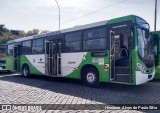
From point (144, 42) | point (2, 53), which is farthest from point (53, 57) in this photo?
point (2, 53)

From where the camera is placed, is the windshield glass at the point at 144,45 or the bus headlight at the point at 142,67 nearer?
the bus headlight at the point at 142,67

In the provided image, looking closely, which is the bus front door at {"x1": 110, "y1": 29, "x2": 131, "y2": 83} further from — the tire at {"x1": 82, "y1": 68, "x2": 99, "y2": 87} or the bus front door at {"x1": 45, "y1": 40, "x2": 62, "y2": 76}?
the bus front door at {"x1": 45, "y1": 40, "x2": 62, "y2": 76}

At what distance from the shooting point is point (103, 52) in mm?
9312

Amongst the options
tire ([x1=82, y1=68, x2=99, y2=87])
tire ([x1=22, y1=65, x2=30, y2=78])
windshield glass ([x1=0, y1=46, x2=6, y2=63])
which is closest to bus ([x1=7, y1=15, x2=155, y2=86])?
tire ([x1=82, y1=68, x2=99, y2=87])

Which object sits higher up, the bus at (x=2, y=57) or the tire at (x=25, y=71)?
the bus at (x=2, y=57)

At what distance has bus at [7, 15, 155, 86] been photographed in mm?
8344

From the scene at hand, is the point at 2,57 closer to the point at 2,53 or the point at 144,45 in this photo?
the point at 2,53

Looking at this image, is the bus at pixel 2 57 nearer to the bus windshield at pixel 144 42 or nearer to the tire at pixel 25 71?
the tire at pixel 25 71

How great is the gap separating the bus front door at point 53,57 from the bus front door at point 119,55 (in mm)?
3987

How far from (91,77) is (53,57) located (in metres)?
3.60

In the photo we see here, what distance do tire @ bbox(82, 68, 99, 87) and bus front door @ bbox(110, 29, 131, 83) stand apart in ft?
3.09

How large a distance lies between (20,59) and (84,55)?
25.7 ft

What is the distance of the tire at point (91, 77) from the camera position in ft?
31.9

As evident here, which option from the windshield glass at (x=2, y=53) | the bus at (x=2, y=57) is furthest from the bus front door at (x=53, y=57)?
the windshield glass at (x=2, y=53)
